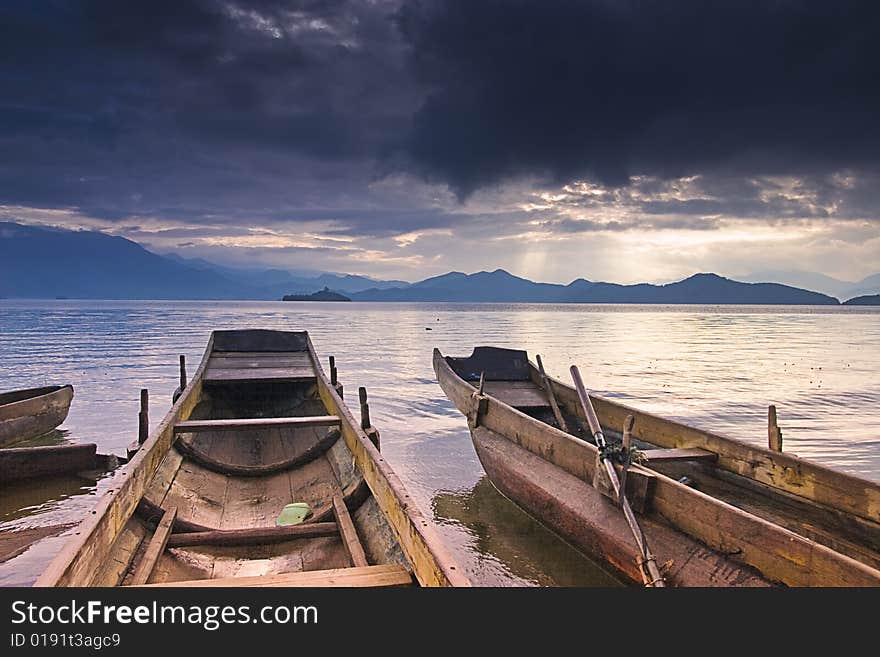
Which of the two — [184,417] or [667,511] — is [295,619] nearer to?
[667,511]

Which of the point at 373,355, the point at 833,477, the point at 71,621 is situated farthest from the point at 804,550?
the point at 373,355

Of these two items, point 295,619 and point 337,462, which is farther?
point 337,462

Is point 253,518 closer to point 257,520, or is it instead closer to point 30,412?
point 257,520

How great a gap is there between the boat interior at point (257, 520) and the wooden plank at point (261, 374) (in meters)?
1.98

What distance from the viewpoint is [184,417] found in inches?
372

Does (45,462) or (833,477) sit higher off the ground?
(833,477)

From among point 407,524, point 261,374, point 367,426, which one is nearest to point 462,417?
point 261,374

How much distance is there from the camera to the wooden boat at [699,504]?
4410 mm

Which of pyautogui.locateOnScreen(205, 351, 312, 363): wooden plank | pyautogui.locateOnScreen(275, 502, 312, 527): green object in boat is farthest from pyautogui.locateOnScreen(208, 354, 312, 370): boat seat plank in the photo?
pyautogui.locateOnScreen(275, 502, 312, 527): green object in boat

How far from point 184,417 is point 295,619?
7.05 meters

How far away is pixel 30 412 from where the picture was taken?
12219mm

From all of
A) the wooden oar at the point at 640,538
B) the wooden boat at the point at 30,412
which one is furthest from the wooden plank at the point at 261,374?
the wooden oar at the point at 640,538

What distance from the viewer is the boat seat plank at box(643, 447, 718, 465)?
273 inches

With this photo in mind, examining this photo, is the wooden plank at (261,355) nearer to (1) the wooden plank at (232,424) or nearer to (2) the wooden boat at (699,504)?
(1) the wooden plank at (232,424)
